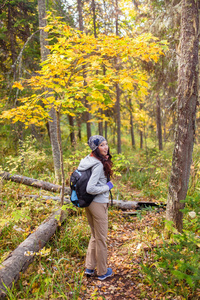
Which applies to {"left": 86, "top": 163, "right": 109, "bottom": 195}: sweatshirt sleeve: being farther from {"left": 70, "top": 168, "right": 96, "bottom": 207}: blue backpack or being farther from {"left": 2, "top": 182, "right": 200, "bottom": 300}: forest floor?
{"left": 2, "top": 182, "right": 200, "bottom": 300}: forest floor

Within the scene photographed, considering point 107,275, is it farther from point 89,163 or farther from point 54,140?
point 54,140

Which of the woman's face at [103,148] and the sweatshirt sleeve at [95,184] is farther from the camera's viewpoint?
the woman's face at [103,148]

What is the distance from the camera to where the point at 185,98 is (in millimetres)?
3414

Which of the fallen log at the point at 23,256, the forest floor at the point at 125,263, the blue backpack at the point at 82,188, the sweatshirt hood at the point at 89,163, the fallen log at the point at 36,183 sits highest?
the sweatshirt hood at the point at 89,163

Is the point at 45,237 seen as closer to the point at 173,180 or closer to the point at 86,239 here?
the point at 86,239

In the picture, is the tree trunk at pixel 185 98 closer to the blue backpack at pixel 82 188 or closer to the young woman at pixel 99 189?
the young woman at pixel 99 189

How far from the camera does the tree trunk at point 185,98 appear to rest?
132 inches

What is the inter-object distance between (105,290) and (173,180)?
216 cm

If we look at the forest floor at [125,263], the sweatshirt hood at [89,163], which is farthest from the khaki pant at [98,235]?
the sweatshirt hood at [89,163]

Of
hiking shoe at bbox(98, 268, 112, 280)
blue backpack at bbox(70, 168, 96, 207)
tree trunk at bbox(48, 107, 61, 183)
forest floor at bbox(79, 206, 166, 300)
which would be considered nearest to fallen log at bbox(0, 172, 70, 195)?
tree trunk at bbox(48, 107, 61, 183)

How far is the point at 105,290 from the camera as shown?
304 cm

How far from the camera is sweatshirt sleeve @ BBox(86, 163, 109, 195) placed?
2.87m

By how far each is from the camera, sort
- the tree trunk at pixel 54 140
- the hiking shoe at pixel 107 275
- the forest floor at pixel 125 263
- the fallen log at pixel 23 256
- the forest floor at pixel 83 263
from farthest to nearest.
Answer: the tree trunk at pixel 54 140
the hiking shoe at pixel 107 275
the forest floor at pixel 125 263
the forest floor at pixel 83 263
the fallen log at pixel 23 256

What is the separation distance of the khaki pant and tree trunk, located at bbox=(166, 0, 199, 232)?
147 cm
